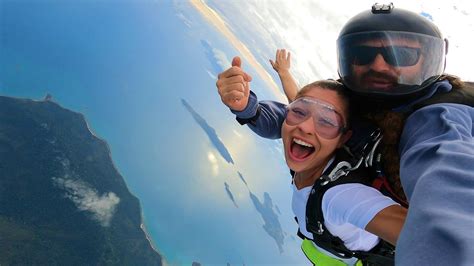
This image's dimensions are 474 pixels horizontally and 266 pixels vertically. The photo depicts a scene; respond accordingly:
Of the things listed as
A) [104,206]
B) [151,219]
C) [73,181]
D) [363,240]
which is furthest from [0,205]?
[363,240]

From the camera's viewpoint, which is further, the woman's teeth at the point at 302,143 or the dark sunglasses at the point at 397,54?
the woman's teeth at the point at 302,143

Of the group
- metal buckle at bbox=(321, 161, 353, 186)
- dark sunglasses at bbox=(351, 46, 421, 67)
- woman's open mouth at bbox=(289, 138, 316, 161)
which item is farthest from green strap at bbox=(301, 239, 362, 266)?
dark sunglasses at bbox=(351, 46, 421, 67)

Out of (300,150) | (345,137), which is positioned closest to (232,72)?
(300,150)

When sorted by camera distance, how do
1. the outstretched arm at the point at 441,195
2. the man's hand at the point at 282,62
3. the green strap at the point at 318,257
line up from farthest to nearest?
1. the man's hand at the point at 282,62
2. the green strap at the point at 318,257
3. the outstretched arm at the point at 441,195

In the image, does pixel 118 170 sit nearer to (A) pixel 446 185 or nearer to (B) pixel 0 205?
(B) pixel 0 205

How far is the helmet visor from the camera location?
4.31 ft

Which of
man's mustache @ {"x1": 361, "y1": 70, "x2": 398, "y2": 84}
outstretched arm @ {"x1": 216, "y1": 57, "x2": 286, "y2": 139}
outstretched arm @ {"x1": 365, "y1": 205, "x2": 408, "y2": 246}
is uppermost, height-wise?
man's mustache @ {"x1": 361, "y1": 70, "x2": 398, "y2": 84}

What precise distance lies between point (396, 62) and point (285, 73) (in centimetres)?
122

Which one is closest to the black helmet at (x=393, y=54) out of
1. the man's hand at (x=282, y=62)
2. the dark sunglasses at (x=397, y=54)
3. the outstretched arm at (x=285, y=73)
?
the dark sunglasses at (x=397, y=54)

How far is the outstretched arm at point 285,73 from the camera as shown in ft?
7.84

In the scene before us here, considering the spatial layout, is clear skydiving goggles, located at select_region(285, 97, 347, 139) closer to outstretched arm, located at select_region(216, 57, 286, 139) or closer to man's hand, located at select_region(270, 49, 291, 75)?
outstretched arm, located at select_region(216, 57, 286, 139)

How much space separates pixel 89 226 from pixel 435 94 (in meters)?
16.0

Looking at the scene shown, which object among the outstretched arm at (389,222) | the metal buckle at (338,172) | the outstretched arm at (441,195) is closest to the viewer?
the outstretched arm at (441,195)

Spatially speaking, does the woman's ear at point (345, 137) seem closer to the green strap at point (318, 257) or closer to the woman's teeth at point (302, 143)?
the woman's teeth at point (302, 143)
